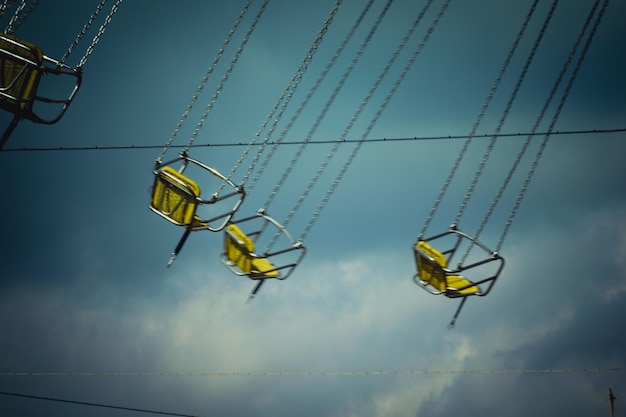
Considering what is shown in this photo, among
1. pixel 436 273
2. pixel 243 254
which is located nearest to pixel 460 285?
pixel 436 273

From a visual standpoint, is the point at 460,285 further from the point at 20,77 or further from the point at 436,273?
the point at 20,77

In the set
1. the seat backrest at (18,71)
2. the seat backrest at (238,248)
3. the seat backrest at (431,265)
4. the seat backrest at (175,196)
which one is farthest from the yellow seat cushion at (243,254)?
the seat backrest at (18,71)

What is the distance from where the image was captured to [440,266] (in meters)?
12.7

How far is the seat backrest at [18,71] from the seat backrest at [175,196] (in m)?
2.30

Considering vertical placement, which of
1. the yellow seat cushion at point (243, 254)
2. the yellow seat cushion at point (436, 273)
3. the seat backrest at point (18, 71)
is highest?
the yellow seat cushion at point (436, 273)

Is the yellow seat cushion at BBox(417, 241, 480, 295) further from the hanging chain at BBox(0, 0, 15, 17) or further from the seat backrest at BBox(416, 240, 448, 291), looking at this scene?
the hanging chain at BBox(0, 0, 15, 17)

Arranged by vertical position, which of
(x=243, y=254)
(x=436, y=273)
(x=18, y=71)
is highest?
(x=436, y=273)

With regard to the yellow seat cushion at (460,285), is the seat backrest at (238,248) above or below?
below

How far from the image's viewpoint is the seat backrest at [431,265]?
12.7 meters

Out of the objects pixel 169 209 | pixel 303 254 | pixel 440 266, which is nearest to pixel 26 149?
pixel 169 209

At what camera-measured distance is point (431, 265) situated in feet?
41.9

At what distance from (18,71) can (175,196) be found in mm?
2833

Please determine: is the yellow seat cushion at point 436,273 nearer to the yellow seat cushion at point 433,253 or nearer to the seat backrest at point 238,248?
the yellow seat cushion at point 433,253

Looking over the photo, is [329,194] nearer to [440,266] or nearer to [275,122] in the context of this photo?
[275,122]
